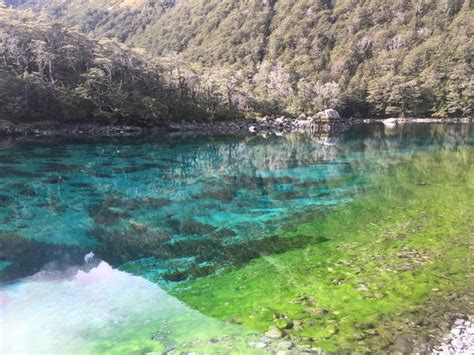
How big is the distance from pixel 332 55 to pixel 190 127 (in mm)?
108014

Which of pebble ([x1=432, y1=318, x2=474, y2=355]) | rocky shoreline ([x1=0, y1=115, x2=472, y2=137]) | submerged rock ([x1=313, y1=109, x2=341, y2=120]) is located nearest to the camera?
pebble ([x1=432, y1=318, x2=474, y2=355])

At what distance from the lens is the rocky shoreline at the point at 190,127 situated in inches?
2217

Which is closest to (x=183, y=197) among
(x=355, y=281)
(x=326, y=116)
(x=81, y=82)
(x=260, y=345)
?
(x=355, y=281)

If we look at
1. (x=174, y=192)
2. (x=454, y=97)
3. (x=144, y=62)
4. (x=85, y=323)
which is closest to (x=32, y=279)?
(x=85, y=323)

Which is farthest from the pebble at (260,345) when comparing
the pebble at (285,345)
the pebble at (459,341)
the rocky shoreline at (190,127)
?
the rocky shoreline at (190,127)

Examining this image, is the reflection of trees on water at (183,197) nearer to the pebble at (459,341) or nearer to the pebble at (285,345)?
the pebble at (285,345)

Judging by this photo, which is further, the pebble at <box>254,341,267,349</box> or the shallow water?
the shallow water

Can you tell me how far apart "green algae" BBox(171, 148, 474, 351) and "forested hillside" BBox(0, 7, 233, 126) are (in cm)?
5523

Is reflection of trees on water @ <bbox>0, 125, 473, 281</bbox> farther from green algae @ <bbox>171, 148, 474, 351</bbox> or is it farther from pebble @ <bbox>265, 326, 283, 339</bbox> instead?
pebble @ <bbox>265, 326, 283, 339</bbox>

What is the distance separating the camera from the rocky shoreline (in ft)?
185

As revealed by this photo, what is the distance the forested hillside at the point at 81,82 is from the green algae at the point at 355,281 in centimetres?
5523

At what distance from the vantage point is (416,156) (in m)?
35.2

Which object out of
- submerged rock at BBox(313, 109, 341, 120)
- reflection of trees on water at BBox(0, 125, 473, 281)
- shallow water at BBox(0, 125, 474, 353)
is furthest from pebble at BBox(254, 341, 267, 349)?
submerged rock at BBox(313, 109, 341, 120)

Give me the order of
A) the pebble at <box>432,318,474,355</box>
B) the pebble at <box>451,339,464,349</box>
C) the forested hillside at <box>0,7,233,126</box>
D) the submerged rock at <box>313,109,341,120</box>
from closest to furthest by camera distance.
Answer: the pebble at <box>432,318,474,355</box>
the pebble at <box>451,339,464,349</box>
the forested hillside at <box>0,7,233,126</box>
the submerged rock at <box>313,109,341,120</box>
